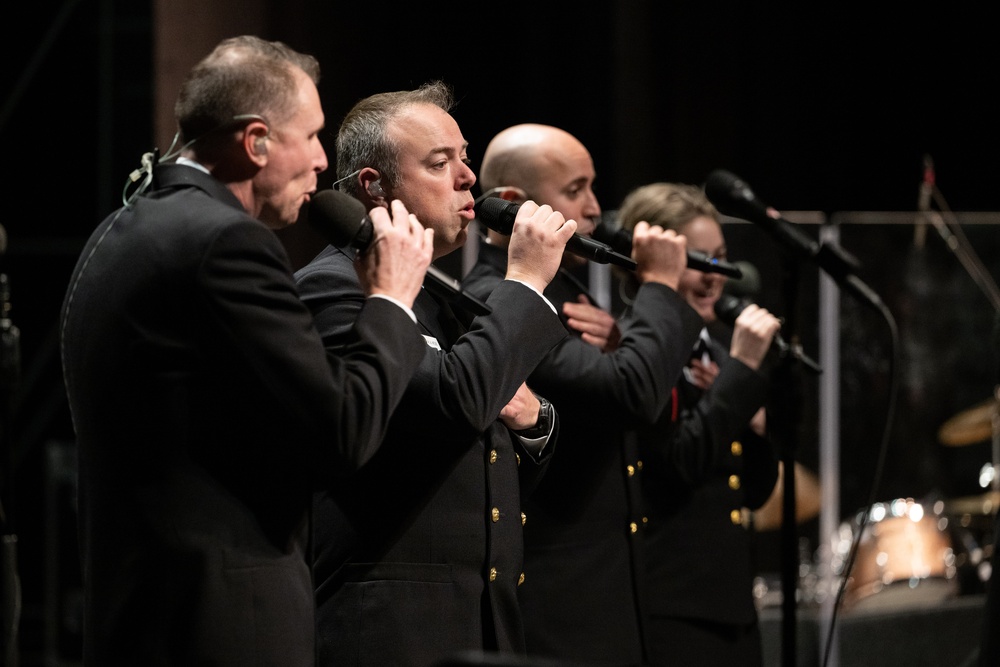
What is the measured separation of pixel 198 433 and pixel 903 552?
9.75ft

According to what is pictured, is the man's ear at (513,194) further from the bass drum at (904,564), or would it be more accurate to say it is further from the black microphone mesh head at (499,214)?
the bass drum at (904,564)

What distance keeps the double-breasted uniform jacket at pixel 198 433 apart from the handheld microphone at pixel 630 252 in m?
1.13

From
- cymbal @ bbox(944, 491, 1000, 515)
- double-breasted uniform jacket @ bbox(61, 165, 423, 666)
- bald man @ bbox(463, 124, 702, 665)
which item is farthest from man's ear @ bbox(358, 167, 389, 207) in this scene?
cymbal @ bbox(944, 491, 1000, 515)

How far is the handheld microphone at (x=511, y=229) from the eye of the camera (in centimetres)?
208

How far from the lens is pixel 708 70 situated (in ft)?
17.9

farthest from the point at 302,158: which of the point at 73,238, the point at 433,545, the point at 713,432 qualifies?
the point at 73,238

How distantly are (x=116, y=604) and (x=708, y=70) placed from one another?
4416 millimetres

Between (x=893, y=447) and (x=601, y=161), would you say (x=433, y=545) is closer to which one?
(x=893, y=447)

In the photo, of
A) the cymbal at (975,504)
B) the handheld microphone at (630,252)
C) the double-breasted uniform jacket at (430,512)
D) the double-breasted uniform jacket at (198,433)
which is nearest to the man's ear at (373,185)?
the double-breasted uniform jacket at (430,512)

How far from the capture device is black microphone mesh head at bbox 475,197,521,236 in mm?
2073

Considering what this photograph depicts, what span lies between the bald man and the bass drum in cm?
173

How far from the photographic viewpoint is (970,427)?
4.08 m

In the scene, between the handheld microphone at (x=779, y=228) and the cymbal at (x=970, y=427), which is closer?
the handheld microphone at (x=779, y=228)

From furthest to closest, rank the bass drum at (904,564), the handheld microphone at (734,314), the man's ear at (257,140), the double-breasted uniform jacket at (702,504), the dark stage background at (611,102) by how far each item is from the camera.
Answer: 1. the dark stage background at (611,102)
2. the bass drum at (904,564)
3. the handheld microphone at (734,314)
4. the double-breasted uniform jacket at (702,504)
5. the man's ear at (257,140)
